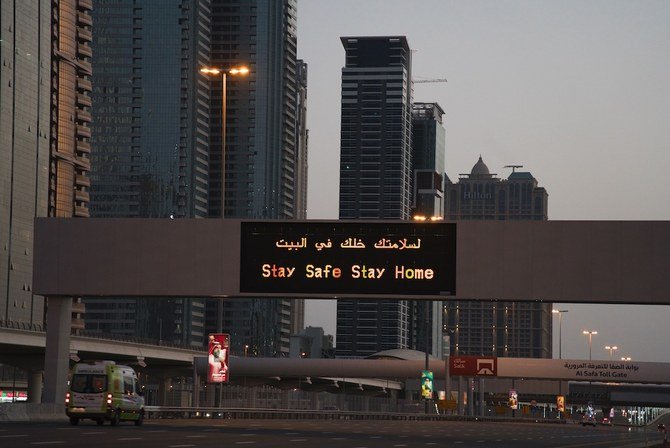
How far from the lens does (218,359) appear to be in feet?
211

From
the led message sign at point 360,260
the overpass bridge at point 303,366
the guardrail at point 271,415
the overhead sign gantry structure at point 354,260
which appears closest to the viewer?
the led message sign at point 360,260

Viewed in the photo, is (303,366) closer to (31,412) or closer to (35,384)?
(35,384)

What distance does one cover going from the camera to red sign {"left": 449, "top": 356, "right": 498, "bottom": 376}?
361 ft

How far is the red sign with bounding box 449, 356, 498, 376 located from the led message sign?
5724 cm

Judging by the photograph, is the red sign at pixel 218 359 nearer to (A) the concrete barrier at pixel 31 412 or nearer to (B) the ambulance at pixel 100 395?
(A) the concrete barrier at pixel 31 412

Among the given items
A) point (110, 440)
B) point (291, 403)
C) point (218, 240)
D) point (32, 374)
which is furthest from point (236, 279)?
point (32, 374)

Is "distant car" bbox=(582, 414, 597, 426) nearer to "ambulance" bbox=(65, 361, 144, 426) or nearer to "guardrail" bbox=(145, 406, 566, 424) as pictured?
"guardrail" bbox=(145, 406, 566, 424)

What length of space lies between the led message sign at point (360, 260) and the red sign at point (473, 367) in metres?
57.2

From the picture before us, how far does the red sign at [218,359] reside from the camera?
210 feet

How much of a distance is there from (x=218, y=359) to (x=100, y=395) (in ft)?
50.6

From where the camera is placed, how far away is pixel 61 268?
187ft

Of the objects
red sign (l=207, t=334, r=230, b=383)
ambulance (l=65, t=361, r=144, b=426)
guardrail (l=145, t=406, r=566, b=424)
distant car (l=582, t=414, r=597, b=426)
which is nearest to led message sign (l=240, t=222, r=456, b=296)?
ambulance (l=65, t=361, r=144, b=426)

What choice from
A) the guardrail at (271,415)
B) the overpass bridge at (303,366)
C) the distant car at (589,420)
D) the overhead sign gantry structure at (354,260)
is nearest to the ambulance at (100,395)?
the overhead sign gantry structure at (354,260)

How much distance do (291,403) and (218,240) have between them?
88.4 m
